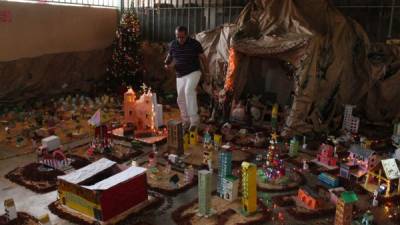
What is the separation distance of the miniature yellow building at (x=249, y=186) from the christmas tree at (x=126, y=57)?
20.2 feet

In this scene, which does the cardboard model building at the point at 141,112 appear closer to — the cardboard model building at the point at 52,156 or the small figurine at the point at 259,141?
the cardboard model building at the point at 52,156

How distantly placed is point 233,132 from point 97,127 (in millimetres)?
2374

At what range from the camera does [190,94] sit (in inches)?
A: 242

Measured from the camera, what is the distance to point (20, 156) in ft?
17.3

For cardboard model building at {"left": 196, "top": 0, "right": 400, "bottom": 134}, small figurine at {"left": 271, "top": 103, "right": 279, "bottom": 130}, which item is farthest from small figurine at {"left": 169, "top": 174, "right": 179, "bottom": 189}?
small figurine at {"left": 271, "top": 103, "right": 279, "bottom": 130}

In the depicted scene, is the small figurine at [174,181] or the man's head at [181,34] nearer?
the small figurine at [174,181]

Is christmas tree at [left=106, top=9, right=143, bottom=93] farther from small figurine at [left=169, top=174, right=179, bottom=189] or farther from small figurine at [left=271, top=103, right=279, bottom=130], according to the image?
small figurine at [left=169, top=174, right=179, bottom=189]

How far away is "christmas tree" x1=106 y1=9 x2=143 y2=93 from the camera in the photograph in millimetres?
8977

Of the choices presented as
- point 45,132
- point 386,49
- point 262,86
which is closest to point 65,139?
point 45,132

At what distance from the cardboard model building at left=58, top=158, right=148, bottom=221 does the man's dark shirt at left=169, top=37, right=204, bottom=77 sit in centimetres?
266

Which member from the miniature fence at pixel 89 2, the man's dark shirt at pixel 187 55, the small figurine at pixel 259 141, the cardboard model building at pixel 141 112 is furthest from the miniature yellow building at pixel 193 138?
the miniature fence at pixel 89 2

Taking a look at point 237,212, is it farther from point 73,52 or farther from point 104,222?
point 73,52

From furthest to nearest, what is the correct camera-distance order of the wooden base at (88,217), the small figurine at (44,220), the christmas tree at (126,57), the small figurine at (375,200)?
1. the christmas tree at (126,57)
2. the small figurine at (375,200)
3. the wooden base at (88,217)
4. the small figurine at (44,220)

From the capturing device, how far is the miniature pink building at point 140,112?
6.18m
